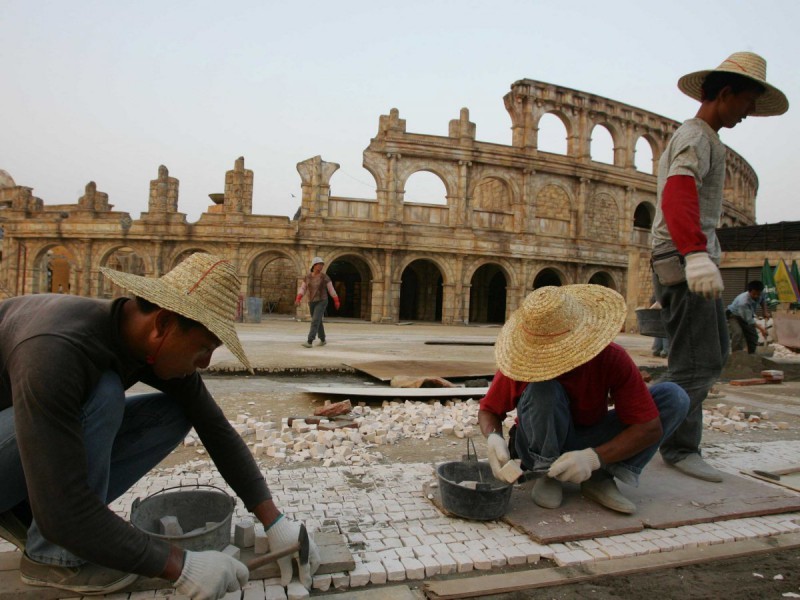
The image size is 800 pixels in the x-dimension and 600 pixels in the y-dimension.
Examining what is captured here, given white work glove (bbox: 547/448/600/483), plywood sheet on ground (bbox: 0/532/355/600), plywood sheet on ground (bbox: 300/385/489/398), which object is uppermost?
white work glove (bbox: 547/448/600/483)

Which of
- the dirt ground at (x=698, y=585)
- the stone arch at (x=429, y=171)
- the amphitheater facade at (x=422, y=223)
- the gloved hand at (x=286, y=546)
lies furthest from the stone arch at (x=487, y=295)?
the gloved hand at (x=286, y=546)

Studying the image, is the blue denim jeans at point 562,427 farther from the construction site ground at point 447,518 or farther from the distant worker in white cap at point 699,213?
the distant worker in white cap at point 699,213

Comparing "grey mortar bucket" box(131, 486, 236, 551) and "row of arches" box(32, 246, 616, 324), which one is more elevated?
"row of arches" box(32, 246, 616, 324)

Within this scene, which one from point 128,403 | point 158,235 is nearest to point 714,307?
point 128,403

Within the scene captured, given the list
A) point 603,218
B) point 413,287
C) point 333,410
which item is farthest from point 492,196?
point 333,410

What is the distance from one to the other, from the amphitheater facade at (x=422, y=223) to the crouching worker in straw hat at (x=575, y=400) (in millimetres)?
19564

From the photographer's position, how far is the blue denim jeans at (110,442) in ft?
5.59

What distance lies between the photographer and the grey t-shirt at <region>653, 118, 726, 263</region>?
3.09 m

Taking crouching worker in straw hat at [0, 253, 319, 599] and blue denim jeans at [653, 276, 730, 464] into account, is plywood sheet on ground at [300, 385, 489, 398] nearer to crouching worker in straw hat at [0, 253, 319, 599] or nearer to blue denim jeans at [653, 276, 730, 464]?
blue denim jeans at [653, 276, 730, 464]

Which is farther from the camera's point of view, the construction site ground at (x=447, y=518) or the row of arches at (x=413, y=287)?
the row of arches at (x=413, y=287)

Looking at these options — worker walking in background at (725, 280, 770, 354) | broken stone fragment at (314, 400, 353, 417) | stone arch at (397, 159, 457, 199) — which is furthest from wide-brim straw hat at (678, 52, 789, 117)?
stone arch at (397, 159, 457, 199)

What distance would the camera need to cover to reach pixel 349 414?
190 inches

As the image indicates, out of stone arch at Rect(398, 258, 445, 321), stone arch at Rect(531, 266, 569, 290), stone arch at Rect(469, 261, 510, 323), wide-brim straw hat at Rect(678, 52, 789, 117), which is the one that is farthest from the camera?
stone arch at Rect(469, 261, 510, 323)

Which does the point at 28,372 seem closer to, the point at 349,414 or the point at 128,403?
the point at 128,403
